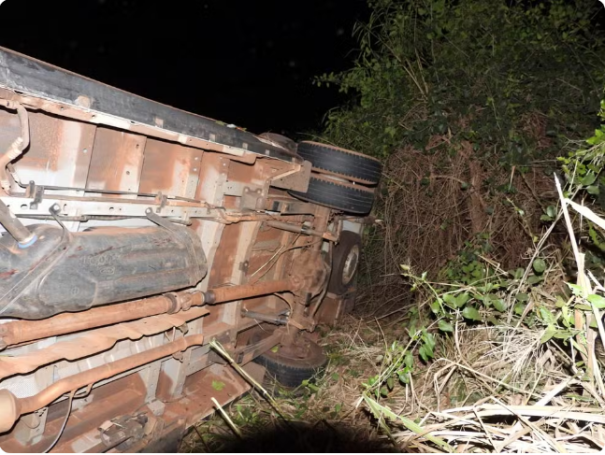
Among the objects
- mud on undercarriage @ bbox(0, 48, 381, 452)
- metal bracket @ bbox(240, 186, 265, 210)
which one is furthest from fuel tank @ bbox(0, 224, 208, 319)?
metal bracket @ bbox(240, 186, 265, 210)

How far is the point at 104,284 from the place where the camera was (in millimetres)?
1758

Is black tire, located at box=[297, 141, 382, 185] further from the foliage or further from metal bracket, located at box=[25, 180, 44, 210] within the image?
metal bracket, located at box=[25, 180, 44, 210]

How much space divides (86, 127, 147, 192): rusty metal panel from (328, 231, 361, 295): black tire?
2543 millimetres

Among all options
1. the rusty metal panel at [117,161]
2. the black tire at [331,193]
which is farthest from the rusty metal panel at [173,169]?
the black tire at [331,193]

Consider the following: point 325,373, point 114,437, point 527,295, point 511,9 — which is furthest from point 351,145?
point 114,437

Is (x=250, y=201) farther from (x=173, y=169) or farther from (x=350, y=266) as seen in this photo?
(x=350, y=266)

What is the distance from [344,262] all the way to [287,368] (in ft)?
4.53

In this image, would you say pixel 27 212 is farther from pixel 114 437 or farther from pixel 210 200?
pixel 114 437

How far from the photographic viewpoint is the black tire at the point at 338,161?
3271 mm

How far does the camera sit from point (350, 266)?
436 centimetres

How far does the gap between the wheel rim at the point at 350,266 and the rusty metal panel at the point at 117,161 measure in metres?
2.69

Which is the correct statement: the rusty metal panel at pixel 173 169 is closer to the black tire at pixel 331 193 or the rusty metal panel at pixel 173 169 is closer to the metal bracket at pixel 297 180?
the metal bracket at pixel 297 180

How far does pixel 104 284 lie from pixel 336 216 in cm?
239

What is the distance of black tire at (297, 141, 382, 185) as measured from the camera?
3.27m
